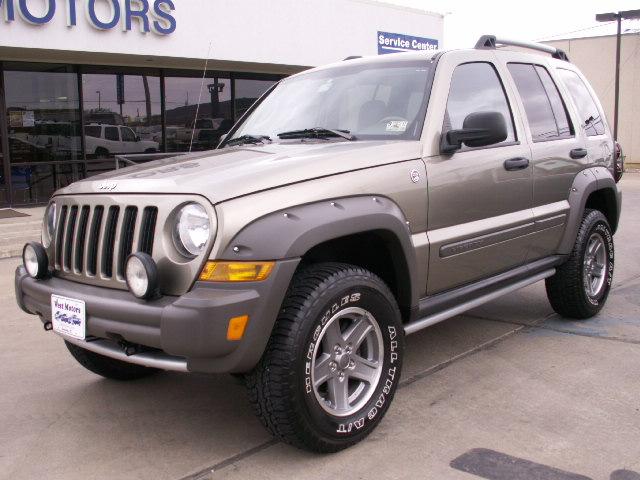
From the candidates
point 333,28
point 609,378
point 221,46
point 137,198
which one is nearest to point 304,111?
point 137,198

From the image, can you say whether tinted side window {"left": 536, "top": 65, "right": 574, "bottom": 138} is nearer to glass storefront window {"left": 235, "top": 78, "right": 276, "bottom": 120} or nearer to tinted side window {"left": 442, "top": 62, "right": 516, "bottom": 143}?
tinted side window {"left": 442, "top": 62, "right": 516, "bottom": 143}

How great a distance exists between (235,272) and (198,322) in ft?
0.82

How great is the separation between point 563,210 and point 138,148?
11096mm

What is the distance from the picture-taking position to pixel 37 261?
3.42 m

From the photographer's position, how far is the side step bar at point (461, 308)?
3.60 meters

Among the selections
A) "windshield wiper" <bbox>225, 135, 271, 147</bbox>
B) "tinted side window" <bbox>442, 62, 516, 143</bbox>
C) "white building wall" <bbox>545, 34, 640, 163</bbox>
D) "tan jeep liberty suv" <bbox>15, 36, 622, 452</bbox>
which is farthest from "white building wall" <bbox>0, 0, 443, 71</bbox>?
"white building wall" <bbox>545, 34, 640, 163</bbox>

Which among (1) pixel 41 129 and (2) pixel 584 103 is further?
(1) pixel 41 129

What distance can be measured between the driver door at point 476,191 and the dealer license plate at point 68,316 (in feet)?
5.74

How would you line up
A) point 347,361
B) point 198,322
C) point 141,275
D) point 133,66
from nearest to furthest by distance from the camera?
point 198,322 < point 141,275 < point 347,361 < point 133,66

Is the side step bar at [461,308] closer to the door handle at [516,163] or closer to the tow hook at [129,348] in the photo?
the door handle at [516,163]

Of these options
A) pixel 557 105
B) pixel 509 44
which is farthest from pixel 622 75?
pixel 509 44

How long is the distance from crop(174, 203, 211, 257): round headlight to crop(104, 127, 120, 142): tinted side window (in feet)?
38.8

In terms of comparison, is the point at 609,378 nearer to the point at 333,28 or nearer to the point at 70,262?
the point at 70,262

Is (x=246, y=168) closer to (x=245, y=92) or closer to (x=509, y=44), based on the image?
(x=509, y=44)
